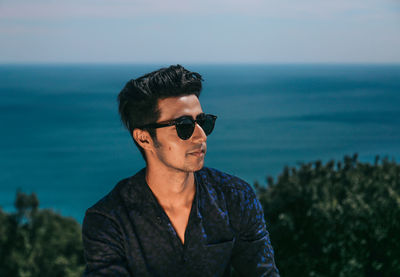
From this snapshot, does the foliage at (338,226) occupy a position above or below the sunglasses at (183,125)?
below

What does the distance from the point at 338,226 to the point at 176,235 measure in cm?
1104

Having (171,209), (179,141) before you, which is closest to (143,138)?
(179,141)

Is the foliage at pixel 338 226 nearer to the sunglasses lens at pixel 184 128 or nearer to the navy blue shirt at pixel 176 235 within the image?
the navy blue shirt at pixel 176 235

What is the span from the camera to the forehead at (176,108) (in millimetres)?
2770

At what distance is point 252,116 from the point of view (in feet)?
622

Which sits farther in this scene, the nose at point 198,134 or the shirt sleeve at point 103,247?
the nose at point 198,134

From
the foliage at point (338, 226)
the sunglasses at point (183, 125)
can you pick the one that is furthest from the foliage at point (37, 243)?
the sunglasses at point (183, 125)

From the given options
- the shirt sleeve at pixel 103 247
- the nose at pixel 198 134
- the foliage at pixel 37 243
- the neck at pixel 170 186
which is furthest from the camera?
the foliage at pixel 37 243

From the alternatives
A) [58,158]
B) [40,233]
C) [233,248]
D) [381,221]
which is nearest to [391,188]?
[381,221]

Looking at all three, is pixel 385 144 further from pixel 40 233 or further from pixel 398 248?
pixel 398 248

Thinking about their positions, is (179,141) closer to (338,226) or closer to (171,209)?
(171,209)

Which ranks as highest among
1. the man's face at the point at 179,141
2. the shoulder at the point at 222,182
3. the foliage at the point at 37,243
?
the man's face at the point at 179,141

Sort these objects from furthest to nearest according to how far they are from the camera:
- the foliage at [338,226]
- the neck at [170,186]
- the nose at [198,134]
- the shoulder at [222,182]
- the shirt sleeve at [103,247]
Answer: the foliage at [338,226]
the shoulder at [222,182]
the neck at [170,186]
the nose at [198,134]
the shirt sleeve at [103,247]

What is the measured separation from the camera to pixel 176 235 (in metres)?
2.85
